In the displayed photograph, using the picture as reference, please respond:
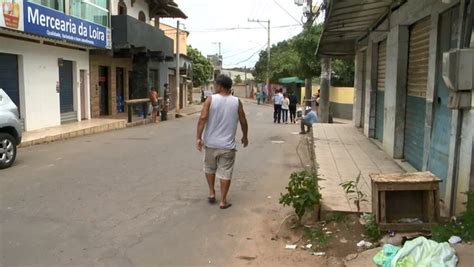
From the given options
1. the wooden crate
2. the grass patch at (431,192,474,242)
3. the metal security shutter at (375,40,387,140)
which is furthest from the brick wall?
the grass patch at (431,192,474,242)

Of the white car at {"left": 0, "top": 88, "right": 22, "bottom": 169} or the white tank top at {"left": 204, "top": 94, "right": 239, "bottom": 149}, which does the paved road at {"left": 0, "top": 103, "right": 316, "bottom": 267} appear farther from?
the white tank top at {"left": 204, "top": 94, "right": 239, "bottom": 149}

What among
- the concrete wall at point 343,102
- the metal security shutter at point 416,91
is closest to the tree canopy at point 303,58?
the concrete wall at point 343,102

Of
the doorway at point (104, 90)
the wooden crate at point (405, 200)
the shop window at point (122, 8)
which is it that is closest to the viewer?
the wooden crate at point (405, 200)

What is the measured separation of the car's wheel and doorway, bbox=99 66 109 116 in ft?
44.8

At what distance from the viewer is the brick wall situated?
21969mm

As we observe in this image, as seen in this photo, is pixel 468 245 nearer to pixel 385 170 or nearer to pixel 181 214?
pixel 181 214

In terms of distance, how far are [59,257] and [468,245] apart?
12.4ft

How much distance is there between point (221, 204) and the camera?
693 centimetres

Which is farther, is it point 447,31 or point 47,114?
point 47,114

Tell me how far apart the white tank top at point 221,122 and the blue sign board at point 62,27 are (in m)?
10.2

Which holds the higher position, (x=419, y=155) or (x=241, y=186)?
(x=419, y=155)

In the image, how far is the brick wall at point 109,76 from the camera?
22.0 meters

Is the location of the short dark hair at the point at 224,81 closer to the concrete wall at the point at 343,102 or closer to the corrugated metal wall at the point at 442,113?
the corrugated metal wall at the point at 442,113

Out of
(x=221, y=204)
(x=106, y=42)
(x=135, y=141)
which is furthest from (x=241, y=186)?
(x=106, y=42)
